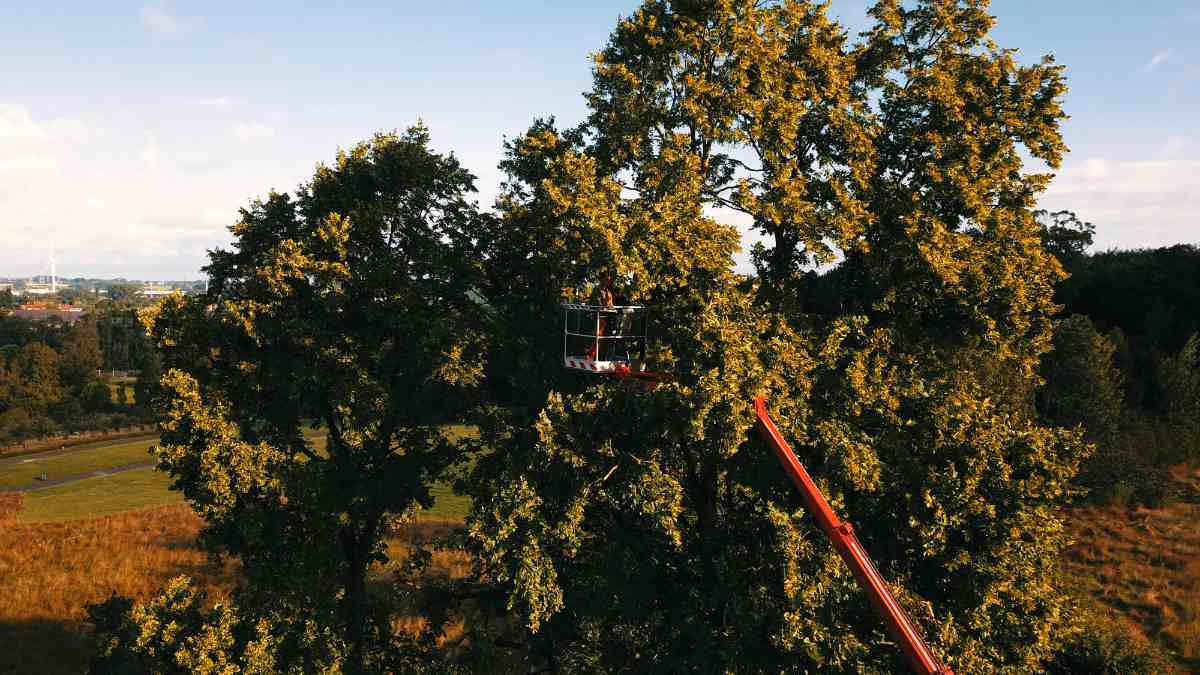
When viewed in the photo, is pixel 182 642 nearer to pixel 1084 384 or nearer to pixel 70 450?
pixel 1084 384

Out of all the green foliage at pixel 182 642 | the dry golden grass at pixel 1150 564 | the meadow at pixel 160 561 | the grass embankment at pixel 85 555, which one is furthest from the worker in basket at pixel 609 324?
the dry golden grass at pixel 1150 564

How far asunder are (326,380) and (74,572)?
33743mm

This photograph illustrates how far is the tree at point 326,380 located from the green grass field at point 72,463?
170 ft

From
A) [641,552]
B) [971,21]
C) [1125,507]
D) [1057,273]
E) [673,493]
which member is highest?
[971,21]

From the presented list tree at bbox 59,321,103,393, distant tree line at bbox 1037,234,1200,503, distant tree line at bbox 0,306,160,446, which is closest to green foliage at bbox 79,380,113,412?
distant tree line at bbox 0,306,160,446

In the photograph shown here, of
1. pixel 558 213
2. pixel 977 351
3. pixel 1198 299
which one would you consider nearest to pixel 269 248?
pixel 558 213

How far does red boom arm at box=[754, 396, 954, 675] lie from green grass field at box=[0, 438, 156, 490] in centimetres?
6613

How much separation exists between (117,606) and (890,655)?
73.9ft

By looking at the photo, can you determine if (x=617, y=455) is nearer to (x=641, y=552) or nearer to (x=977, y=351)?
(x=641, y=552)

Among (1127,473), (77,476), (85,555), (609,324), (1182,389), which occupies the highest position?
(609,324)

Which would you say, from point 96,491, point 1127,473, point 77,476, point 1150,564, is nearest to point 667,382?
point 1150,564

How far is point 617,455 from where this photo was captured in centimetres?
1697

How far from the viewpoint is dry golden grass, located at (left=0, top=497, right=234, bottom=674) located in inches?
1267

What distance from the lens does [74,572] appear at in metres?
40.6
